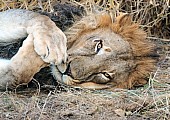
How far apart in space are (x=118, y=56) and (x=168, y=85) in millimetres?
520

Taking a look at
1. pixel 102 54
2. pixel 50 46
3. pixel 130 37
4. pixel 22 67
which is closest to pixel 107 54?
pixel 102 54

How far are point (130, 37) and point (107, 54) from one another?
36cm

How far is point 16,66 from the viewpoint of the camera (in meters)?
3.12

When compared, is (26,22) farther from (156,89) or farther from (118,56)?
(156,89)

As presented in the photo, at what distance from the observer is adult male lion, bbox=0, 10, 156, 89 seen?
3238mm

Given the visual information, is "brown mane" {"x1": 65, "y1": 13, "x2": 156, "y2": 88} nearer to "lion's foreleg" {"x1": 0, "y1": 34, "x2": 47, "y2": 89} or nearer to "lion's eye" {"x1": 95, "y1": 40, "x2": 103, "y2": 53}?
"lion's eye" {"x1": 95, "y1": 40, "x2": 103, "y2": 53}

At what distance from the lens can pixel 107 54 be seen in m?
3.43

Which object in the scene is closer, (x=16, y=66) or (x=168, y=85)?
(x=16, y=66)

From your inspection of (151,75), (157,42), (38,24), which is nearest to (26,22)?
(38,24)

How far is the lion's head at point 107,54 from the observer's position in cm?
331

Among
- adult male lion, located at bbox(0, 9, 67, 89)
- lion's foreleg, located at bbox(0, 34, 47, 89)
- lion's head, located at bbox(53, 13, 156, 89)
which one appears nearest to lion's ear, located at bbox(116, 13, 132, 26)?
lion's head, located at bbox(53, 13, 156, 89)

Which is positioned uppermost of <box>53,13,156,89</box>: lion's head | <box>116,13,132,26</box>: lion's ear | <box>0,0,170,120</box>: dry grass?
<box>116,13,132,26</box>: lion's ear

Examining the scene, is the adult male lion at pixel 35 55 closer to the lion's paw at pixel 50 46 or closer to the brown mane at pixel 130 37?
the lion's paw at pixel 50 46

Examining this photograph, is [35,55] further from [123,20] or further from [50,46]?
[123,20]
